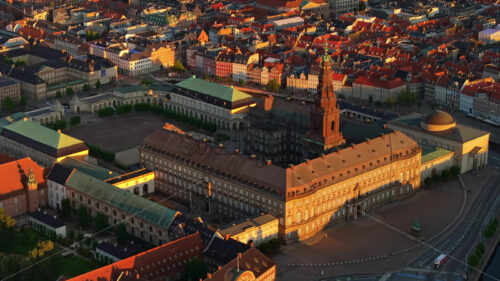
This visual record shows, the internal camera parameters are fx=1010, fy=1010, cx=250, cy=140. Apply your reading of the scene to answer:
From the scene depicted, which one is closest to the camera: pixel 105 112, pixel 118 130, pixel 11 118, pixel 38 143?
pixel 38 143

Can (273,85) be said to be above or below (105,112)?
above

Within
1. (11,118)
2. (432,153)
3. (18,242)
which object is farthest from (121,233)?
(11,118)

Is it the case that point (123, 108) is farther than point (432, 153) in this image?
Yes

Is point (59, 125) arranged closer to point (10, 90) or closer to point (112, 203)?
point (10, 90)

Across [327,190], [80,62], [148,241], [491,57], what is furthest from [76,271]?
[491,57]

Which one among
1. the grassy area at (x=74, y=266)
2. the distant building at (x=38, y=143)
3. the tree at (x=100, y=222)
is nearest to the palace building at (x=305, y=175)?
the distant building at (x=38, y=143)

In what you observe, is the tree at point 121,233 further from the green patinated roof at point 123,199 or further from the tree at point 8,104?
the tree at point 8,104

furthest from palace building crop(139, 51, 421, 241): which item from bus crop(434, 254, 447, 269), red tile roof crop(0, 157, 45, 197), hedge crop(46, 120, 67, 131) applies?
hedge crop(46, 120, 67, 131)
